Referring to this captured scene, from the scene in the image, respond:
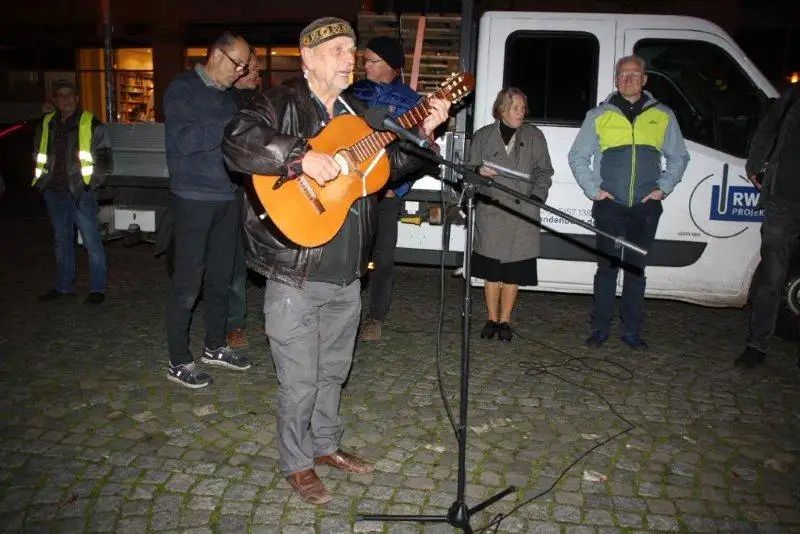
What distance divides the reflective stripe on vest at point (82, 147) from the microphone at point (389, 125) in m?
4.34

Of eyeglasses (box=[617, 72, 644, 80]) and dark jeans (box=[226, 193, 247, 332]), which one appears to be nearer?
eyeglasses (box=[617, 72, 644, 80])

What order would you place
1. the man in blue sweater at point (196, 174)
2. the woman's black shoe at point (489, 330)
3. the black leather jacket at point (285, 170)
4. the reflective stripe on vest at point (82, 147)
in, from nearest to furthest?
1. the black leather jacket at point (285, 170)
2. the man in blue sweater at point (196, 174)
3. the woman's black shoe at point (489, 330)
4. the reflective stripe on vest at point (82, 147)

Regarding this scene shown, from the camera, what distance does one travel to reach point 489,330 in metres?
5.50

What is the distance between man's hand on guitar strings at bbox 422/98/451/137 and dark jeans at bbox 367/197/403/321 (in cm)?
218

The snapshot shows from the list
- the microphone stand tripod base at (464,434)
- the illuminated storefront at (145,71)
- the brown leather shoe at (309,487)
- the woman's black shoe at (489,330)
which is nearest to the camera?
the microphone stand tripod base at (464,434)

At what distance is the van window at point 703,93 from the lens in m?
5.34

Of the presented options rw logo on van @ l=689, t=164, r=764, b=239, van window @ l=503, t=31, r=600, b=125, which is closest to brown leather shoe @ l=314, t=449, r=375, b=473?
van window @ l=503, t=31, r=600, b=125

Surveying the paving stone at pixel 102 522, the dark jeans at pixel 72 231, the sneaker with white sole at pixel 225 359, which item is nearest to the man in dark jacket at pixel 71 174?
the dark jeans at pixel 72 231

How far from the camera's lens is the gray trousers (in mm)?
2934

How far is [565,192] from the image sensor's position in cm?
559

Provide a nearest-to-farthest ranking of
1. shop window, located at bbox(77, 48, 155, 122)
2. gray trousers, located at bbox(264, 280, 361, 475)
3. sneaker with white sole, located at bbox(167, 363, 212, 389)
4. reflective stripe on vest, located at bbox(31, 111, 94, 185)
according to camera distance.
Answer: gray trousers, located at bbox(264, 280, 361, 475) → sneaker with white sole, located at bbox(167, 363, 212, 389) → reflective stripe on vest, located at bbox(31, 111, 94, 185) → shop window, located at bbox(77, 48, 155, 122)

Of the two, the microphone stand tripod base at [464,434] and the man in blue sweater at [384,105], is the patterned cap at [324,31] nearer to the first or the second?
the microphone stand tripod base at [464,434]

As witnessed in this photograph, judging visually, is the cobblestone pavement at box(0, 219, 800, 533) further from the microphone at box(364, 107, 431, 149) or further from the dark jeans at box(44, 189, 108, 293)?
the microphone at box(364, 107, 431, 149)

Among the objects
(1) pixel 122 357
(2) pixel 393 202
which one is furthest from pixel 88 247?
(2) pixel 393 202
